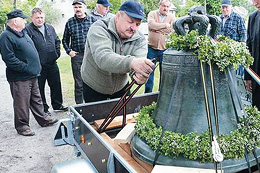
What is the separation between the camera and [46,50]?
6.05 metres

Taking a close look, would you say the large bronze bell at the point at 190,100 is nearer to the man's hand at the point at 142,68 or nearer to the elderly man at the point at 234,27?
the man's hand at the point at 142,68

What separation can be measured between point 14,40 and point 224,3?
199 inches

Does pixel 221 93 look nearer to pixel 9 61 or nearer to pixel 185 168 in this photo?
pixel 185 168

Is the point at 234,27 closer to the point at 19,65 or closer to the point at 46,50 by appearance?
the point at 46,50

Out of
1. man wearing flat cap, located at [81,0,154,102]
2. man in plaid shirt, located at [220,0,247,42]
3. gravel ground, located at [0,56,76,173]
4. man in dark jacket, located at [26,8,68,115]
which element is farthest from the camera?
man in plaid shirt, located at [220,0,247,42]

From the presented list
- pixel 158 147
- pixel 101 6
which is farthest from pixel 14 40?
pixel 158 147

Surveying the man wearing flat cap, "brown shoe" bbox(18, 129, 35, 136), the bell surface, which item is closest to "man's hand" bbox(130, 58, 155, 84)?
the man wearing flat cap

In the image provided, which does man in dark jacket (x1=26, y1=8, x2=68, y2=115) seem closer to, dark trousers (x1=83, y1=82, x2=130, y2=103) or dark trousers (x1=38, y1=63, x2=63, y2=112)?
dark trousers (x1=38, y1=63, x2=63, y2=112)

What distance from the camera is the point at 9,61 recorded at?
192 inches

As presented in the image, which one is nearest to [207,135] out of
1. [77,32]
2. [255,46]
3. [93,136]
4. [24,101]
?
[93,136]

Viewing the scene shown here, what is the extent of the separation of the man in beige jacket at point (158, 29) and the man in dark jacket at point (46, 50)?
6.45 ft

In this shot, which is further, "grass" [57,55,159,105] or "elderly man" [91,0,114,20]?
"grass" [57,55,159,105]

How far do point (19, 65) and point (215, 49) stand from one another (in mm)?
3899

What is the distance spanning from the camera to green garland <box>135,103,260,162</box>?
1.79m
